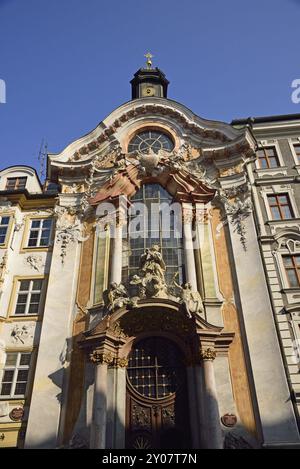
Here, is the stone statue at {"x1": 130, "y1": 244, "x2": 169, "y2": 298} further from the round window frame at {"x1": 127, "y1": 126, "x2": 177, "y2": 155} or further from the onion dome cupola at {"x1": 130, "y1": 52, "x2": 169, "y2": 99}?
the onion dome cupola at {"x1": 130, "y1": 52, "x2": 169, "y2": 99}

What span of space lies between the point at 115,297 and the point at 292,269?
9.18 meters

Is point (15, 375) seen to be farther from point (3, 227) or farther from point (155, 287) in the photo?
point (3, 227)

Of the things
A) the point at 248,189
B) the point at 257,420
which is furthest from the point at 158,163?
the point at 257,420

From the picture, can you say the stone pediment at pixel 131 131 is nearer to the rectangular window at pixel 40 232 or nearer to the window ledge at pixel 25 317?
the rectangular window at pixel 40 232

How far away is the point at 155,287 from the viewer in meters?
18.4

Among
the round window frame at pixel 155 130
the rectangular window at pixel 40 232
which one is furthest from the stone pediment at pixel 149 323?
the round window frame at pixel 155 130

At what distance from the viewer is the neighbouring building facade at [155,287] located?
16.5 metres

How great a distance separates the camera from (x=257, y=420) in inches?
626

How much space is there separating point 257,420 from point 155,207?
1251 centimetres

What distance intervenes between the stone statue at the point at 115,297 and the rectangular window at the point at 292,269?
27.2 feet

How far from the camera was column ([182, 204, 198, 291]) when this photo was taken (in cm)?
1975

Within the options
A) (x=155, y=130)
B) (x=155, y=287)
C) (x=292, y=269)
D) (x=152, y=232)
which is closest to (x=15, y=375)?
(x=155, y=287)

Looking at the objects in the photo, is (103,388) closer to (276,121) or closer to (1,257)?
(1,257)

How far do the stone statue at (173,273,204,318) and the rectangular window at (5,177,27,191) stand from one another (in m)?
13.8
